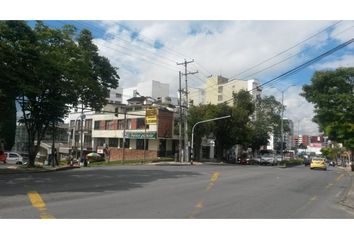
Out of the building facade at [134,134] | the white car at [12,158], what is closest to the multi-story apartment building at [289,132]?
the building facade at [134,134]

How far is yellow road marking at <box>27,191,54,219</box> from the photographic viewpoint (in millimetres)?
10516

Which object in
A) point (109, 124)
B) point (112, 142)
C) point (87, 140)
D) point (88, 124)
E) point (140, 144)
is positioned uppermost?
point (88, 124)

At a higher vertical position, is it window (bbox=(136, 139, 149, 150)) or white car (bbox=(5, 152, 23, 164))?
window (bbox=(136, 139, 149, 150))

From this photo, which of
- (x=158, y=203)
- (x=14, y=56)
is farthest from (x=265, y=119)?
(x=158, y=203)

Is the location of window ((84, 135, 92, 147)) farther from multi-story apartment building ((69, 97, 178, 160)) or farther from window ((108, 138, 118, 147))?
window ((108, 138, 118, 147))

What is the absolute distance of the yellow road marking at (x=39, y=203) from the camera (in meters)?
10.5

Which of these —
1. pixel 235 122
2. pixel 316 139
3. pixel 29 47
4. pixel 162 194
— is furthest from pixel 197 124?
pixel 316 139

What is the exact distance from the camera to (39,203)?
12.6m

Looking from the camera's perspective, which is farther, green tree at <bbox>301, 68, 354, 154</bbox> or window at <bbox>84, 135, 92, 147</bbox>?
window at <bbox>84, 135, 92, 147</bbox>

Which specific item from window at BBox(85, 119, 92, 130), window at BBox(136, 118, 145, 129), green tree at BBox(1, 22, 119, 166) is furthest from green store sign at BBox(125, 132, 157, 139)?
green tree at BBox(1, 22, 119, 166)

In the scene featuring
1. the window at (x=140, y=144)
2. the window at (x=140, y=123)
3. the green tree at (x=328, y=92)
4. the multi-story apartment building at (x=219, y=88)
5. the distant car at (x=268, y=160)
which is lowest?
the distant car at (x=268, y=160)

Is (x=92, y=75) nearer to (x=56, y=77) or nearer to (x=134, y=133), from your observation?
(x=56, y=77)

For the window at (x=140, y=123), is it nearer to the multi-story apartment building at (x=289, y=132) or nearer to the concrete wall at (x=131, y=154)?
the concrete wall at (x=131, y=154)

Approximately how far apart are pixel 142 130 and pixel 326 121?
935 inches
